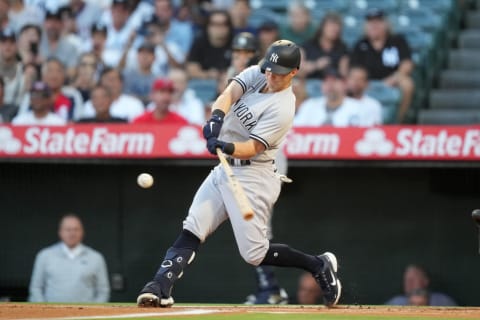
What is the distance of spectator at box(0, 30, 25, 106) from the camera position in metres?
10.2

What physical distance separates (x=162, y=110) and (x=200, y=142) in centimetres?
82

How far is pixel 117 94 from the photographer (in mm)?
9961

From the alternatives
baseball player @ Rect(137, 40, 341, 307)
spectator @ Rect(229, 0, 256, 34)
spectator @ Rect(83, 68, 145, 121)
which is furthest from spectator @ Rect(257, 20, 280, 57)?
baseball player @ Rect(137, 40, 341, 307)

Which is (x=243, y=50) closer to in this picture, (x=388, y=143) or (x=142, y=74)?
(x=388, y=143)

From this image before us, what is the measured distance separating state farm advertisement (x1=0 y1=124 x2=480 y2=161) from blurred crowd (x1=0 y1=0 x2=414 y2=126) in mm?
568

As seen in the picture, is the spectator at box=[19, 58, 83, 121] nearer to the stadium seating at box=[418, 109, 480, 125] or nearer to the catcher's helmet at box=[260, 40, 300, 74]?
the stadium seating at box=[418, 109, 480, 125]

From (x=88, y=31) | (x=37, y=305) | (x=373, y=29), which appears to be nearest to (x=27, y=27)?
(x=88, y=31)

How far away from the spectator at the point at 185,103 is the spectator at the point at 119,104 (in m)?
0.14

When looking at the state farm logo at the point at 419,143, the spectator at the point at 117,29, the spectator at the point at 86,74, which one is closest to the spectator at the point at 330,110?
the state farm logo at the point at 419,143

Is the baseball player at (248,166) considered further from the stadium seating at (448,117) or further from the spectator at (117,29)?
the spectator at (117,29)

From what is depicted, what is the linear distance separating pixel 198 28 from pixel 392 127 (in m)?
2.81

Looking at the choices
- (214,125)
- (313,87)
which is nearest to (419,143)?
(313,87)

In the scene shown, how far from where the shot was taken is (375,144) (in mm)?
8695

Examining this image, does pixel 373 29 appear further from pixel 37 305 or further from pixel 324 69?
pixel 37 305
